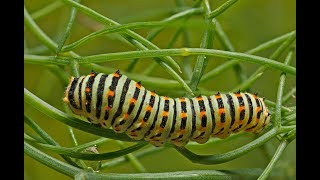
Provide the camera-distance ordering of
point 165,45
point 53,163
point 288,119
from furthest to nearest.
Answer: point 165,45
point 288,119
point 53,163

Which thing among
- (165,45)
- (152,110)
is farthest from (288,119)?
(165,45)

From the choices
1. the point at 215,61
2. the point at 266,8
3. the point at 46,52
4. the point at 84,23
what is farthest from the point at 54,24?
the point at 266,8

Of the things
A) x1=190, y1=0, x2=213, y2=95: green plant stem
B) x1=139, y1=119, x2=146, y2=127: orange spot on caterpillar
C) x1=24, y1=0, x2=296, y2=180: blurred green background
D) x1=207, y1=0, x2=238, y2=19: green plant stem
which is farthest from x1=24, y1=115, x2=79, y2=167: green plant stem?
x1=24, y1=0, x2=296, y2=180: blurred green background

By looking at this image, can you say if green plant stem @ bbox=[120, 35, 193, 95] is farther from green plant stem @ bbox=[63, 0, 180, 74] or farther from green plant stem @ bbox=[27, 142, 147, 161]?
green plant stem @ bbox=[27, 142, 147, 161]

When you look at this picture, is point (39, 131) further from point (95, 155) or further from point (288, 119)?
point (288, 119)

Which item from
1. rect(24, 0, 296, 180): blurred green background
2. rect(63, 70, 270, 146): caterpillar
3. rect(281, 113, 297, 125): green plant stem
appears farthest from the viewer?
rect(24, 0, 296, 180): blurred green background

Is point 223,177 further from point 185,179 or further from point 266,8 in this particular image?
point 266,8

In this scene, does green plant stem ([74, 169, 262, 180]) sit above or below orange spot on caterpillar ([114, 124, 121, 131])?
below
